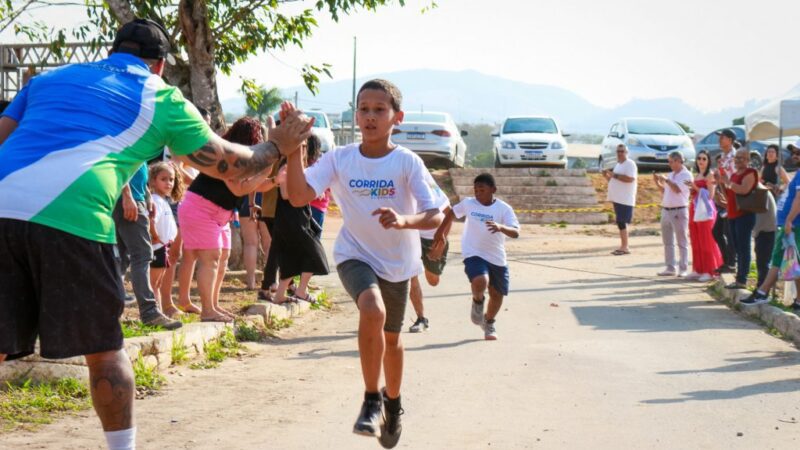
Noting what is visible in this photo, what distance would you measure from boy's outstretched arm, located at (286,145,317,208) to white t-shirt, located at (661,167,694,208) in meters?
11.4

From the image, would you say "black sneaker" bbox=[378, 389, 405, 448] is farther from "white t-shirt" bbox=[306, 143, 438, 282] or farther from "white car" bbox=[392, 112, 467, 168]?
"white car" bbox=[392, 112, 467, 168]

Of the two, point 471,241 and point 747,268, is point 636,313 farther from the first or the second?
point 471,241

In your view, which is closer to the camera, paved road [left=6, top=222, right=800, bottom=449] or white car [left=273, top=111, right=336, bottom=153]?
paved road [left=6, top=222, right=800, bottom=449]

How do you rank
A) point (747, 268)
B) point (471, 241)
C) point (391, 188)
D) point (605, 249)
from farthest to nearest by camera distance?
point (605, 249), point (747, 268), point (471, 241), point (391, 188)

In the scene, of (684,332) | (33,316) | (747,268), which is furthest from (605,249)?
(33,316)

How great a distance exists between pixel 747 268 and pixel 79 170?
1088 cm

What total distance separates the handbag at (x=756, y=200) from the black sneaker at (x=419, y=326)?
4563 millimetres

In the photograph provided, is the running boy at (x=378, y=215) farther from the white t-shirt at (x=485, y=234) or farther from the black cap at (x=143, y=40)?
the white t-shirt at (x=485, y=234)

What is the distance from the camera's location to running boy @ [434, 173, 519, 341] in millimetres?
10883

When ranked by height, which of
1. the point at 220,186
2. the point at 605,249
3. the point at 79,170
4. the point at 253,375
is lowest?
the point at 605,249

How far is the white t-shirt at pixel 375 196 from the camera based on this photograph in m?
6.35

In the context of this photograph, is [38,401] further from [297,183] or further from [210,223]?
[210,223]

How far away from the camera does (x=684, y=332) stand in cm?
1152

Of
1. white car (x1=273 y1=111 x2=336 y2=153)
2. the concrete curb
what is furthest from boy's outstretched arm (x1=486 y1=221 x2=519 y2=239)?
white car (x1=273 y1=111 x2=336 y2=153)
